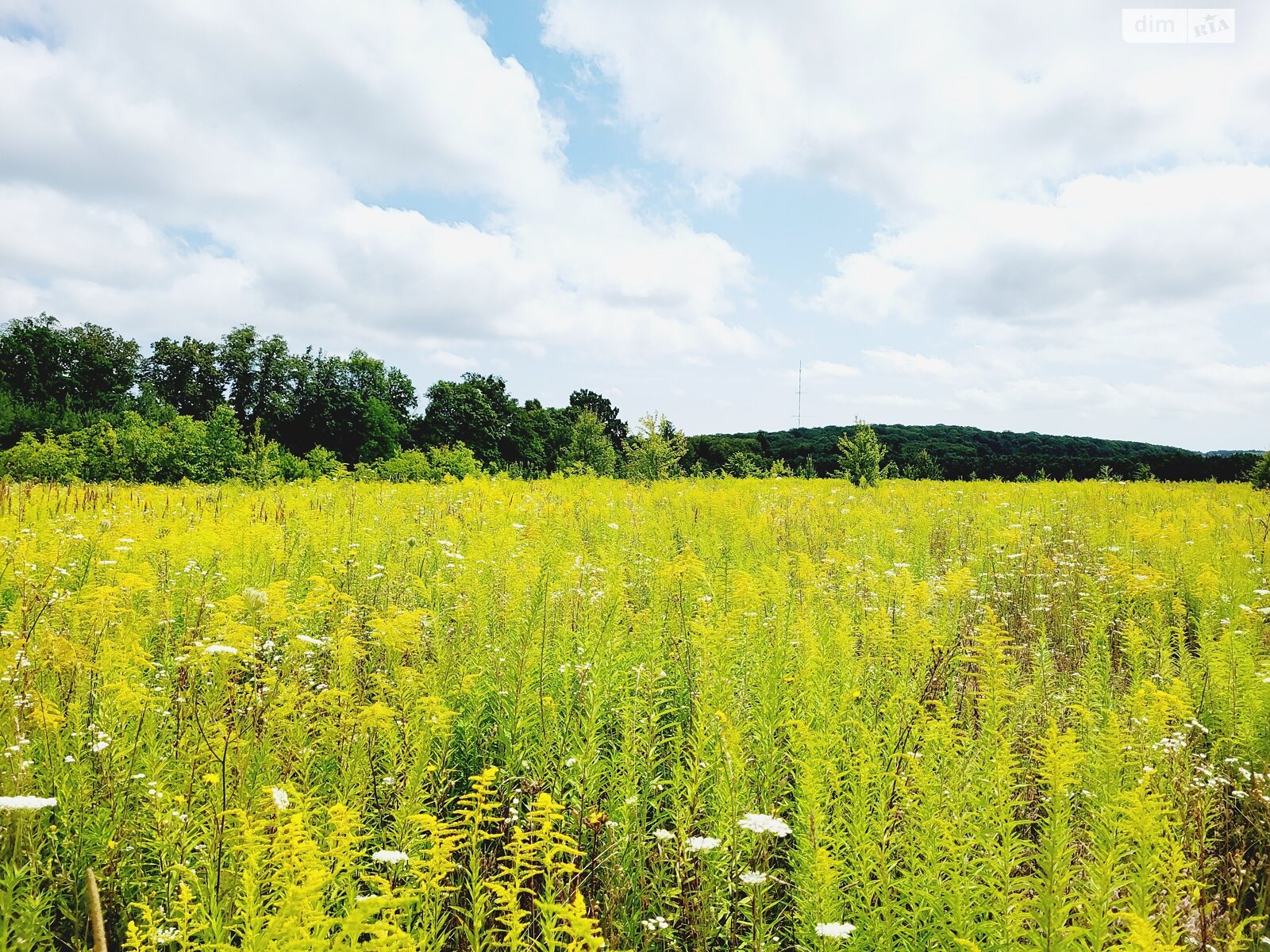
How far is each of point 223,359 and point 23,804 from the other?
80817 millimetres

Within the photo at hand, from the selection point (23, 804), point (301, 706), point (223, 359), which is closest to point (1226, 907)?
point (301, 706)

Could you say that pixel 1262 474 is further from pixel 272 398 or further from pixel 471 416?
pixel 272 398

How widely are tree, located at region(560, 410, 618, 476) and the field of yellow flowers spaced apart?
1376cm

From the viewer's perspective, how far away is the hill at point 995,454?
2620cm

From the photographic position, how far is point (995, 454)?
41062mm

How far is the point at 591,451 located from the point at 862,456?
1134 cm

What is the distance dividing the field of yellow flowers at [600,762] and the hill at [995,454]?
20.6m

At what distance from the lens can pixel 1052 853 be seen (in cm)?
173

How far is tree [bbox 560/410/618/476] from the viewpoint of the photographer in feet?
66.9

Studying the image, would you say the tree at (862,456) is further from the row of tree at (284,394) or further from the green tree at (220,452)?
the row of tree at (284,394)

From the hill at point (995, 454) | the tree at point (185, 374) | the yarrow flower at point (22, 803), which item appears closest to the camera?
the yarrow flower at point (22, 803)

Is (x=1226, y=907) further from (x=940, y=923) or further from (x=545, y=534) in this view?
(x=545, y=534)

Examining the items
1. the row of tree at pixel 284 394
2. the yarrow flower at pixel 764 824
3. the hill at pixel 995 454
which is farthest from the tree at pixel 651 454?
the row of tree at pixel 284 394

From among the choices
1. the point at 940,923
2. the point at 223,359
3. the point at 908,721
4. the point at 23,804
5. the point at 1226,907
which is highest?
the point at 223,359
